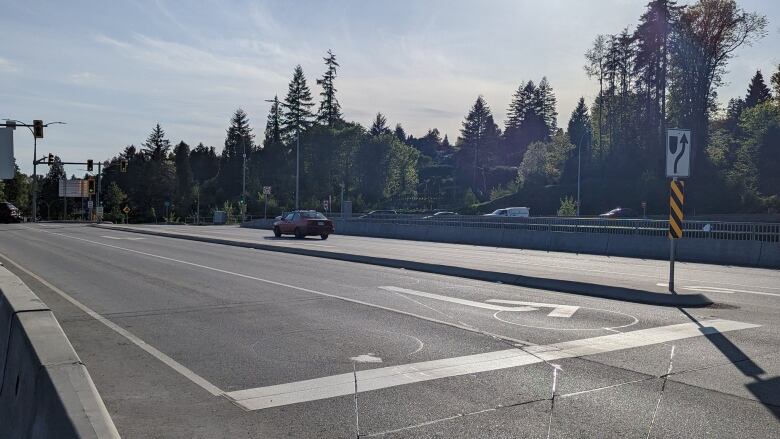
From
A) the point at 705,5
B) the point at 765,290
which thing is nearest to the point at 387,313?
the point at 765,290

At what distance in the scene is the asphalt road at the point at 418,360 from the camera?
5.55m

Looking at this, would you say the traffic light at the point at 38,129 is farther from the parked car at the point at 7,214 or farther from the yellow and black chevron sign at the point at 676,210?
the yellow and black chevron sign at the point at 676,210

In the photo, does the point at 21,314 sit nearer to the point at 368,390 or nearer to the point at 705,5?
the point at 368,390

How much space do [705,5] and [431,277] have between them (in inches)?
2389

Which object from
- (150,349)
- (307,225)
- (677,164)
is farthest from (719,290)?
(307,225)

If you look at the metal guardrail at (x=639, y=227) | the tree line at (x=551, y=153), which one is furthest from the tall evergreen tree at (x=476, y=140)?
the metal guardrail at (x=639, y=227)

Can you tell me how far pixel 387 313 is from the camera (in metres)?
10.9

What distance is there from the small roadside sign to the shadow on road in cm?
440

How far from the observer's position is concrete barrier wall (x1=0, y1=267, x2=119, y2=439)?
4195 mm

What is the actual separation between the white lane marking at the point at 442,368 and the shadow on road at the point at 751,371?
11.0 inches

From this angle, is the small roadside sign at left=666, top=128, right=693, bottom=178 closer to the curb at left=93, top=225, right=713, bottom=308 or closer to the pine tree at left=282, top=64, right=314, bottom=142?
the curb at left=93, top=225, right=713, bottom=308

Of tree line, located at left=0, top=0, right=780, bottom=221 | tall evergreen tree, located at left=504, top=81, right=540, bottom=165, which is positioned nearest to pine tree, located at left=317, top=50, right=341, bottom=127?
tree line, located at left=0, top=0, right=780, bottom=221

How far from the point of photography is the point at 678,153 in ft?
43.3

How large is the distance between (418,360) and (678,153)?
820 cm
